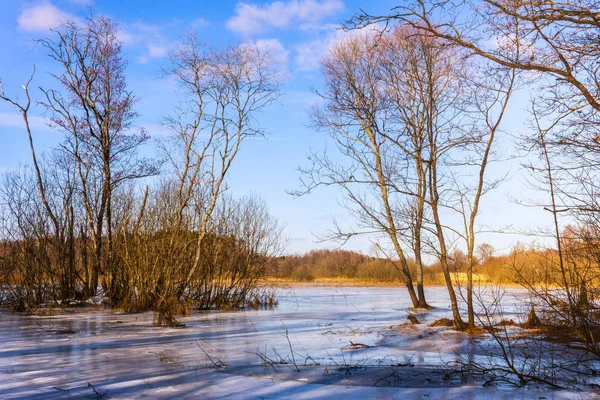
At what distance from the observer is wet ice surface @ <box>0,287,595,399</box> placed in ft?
15.9

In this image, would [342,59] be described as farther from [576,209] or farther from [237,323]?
[576,209]

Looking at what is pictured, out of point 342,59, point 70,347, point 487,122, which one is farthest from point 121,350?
point 342,59

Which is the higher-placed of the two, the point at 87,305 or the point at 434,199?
the point at 434,199

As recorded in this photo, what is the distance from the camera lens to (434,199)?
894 cm

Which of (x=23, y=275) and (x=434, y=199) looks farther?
(x=23, y=275)

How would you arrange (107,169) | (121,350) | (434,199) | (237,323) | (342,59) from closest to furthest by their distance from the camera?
1. (121,350)
2. (434,199)
3. (237,323)
4. (342,59)
5. (107,169)

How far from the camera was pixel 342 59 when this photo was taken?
15.6 m

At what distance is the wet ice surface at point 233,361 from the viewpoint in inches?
191

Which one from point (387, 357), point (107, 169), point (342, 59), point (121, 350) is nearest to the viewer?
point (387, 357)

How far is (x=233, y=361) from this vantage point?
21.3 feet

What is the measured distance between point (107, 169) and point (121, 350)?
11.4 m

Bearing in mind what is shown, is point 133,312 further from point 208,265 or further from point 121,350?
point 121,350

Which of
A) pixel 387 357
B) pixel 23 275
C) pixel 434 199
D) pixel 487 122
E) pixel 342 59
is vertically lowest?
pixel 387 357

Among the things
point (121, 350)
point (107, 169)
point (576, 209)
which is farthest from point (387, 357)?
point (107, 169)
